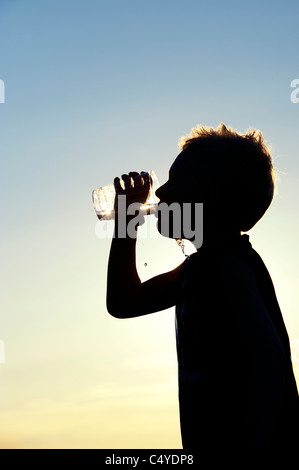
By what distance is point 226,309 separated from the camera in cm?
185

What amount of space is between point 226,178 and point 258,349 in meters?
0.70

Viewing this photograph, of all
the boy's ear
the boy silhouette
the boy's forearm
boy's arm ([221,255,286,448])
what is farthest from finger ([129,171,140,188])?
boy's arm ([221,255,286,448])

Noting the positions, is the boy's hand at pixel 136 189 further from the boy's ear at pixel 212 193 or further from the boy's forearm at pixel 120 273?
the boy's ear at pixel 212 193

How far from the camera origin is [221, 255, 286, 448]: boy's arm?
1.59m

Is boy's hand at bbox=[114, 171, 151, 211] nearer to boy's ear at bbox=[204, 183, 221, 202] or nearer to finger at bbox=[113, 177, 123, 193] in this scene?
finger at bbox=[113, 177, 123, 193]

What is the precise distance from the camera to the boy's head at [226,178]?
2.11m

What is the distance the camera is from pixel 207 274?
6.29 ft

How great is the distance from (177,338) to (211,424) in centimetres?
33

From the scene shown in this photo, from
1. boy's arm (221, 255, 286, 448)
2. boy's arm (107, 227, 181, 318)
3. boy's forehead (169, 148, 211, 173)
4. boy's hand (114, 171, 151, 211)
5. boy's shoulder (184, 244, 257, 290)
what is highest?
boy's hand (114, 171, 151, 211)

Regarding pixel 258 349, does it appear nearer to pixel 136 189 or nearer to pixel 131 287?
pixel 131 287

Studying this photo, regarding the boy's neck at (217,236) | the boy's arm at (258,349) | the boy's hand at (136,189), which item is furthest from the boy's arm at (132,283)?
the boy's arm at (258,349)
